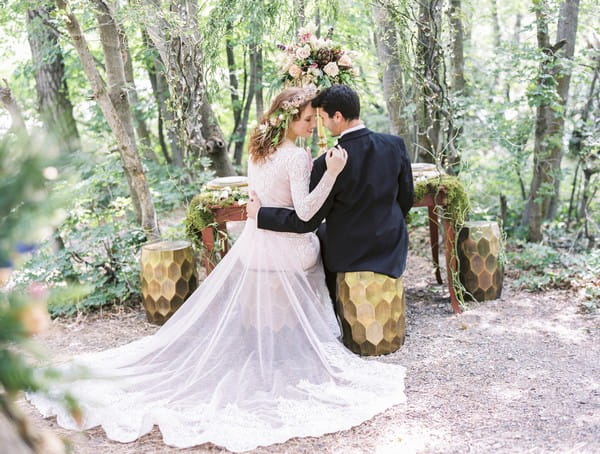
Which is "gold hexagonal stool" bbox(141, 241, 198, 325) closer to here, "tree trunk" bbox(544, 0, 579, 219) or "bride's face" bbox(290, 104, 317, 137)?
"bride's face" bbox(290, 104, 317, 137)

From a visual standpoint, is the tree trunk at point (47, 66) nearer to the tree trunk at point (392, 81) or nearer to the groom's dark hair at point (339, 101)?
the tree trunk at point (392, 81)

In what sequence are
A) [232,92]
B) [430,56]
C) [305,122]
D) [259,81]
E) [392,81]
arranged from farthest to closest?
[259,81] → [232,92] → [392,81] → [430,56] → [305,122]

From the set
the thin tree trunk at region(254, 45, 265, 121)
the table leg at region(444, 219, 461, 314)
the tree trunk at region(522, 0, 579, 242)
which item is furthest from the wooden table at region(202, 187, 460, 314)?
the thin tree trunk at region(254, 45, 265, 121)

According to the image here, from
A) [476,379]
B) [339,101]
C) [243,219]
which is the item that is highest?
[339,101]

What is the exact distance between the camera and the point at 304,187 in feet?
11.6

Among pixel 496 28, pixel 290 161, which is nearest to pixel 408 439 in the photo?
pixel 290 161

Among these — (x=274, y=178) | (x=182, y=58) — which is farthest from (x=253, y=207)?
(x=182, y=58)

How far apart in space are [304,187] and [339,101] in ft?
1.87

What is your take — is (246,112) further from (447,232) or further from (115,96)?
(447,232)

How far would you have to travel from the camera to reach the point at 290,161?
3529 mm

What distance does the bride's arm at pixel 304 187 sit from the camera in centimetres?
346

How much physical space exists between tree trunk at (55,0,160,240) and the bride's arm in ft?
6.64

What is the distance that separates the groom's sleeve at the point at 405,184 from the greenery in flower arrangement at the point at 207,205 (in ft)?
3.56

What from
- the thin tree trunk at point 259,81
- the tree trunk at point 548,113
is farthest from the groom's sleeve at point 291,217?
the thin tree trunk at point 259,81
